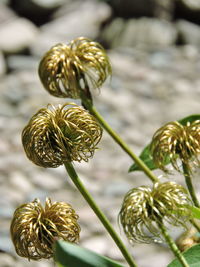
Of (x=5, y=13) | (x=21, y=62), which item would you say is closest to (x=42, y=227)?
(x=21, y=62)

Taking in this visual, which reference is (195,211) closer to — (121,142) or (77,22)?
(121,142)

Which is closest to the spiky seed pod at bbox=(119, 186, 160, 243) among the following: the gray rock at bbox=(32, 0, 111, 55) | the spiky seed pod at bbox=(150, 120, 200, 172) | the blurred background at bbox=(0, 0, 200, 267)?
the spiky seed pod at bbox=(150, 120, 200, 172)

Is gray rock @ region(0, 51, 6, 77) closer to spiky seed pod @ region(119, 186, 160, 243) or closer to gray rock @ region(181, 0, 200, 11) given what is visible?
gray rock @ region(181, 0, 200, 11)

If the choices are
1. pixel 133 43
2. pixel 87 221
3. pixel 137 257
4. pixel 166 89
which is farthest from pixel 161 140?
pixel 133 43

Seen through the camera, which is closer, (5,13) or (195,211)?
(195,211)

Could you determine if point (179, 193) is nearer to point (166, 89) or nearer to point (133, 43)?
point (166, 89)

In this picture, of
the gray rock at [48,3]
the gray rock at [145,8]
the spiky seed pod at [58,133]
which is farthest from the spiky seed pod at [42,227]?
the gray rock at [48,3]
